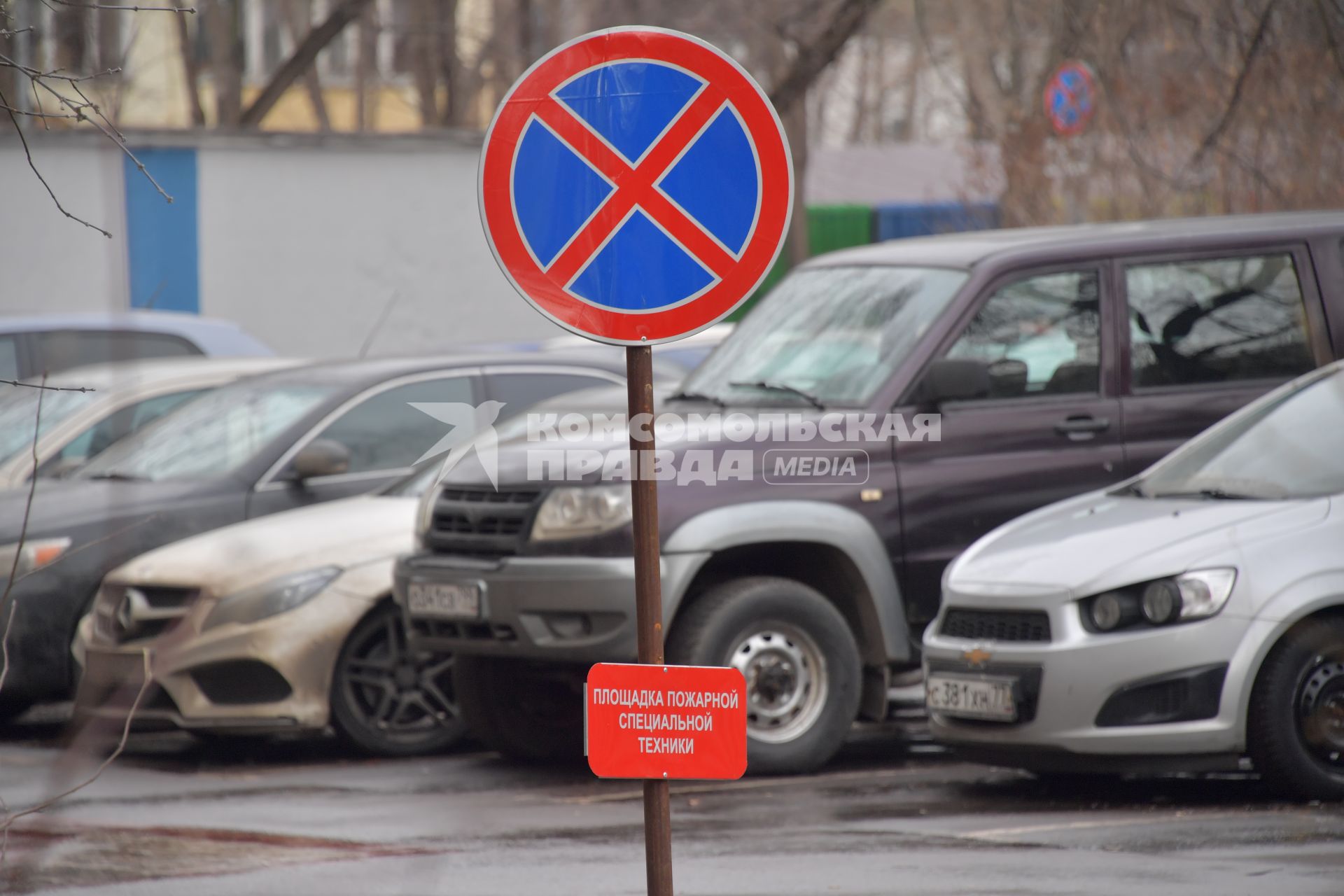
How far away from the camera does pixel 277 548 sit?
841 cm

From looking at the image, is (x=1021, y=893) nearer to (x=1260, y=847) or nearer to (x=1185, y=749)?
(x=1260, y=847)

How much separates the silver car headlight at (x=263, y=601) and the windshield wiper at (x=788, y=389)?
204 centimetres

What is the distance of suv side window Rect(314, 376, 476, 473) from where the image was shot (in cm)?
946

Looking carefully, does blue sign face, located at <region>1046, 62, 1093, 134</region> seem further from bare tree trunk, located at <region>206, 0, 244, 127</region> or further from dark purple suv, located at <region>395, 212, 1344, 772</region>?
bare tree trunk, located at <region>206, 0, 244, 127</region>

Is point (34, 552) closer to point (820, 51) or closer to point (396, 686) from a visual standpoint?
point (396, 686)

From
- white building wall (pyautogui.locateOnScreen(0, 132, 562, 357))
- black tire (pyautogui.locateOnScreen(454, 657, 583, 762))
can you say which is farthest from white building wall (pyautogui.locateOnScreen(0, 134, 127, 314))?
black tire (pyautogui.locateOnScreen(454, 657, 583, 762))

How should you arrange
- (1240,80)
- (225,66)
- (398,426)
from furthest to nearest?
(225,66) → (1240,80) → (398,426)

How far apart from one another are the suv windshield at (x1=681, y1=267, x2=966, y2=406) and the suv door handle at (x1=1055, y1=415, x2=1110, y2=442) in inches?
27.4

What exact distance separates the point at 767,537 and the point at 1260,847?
233cm

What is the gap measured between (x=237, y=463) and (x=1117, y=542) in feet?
14.7

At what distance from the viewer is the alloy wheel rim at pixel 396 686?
332 inches

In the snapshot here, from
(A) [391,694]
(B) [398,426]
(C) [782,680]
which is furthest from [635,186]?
(B) [398,426]

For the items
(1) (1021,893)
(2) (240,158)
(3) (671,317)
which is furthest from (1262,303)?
(2) (240,158)

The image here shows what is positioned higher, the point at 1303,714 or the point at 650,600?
the point at 650,600
